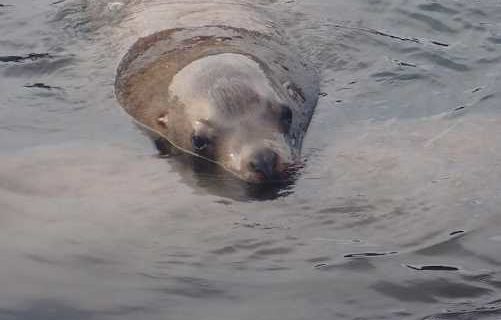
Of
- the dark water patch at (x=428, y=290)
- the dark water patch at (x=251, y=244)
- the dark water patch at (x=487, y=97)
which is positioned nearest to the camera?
the dark water patch at (x=428, y=290)

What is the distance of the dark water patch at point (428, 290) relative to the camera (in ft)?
16.7

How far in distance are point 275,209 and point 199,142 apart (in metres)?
1.37

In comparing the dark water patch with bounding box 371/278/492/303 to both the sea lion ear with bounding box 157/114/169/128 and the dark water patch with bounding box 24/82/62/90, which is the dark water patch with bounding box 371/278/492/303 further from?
the dark water patch with bounding box 24/82/62/90

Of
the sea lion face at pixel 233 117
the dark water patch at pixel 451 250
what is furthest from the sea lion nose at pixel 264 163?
the dark water patch at pixel 451 250

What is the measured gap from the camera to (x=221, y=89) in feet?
24.8

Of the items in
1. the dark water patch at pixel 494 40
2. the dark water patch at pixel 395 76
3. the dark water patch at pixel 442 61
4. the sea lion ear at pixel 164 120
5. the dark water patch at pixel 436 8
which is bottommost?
the dark water patch at pixel 395 76

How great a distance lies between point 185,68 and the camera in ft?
26.9

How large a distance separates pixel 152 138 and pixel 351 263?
297 centimetres

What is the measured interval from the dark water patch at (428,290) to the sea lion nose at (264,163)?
1809mm

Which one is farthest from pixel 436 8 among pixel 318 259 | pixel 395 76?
pixel 318 259

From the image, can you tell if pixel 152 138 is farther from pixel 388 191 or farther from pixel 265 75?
pixel 388 191

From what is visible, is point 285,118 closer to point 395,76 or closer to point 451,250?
point 395,76

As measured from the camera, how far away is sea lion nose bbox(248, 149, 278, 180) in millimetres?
6852

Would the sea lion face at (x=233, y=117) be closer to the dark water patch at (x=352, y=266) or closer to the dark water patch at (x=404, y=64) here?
the dark water patch at (x=352, y=266)
